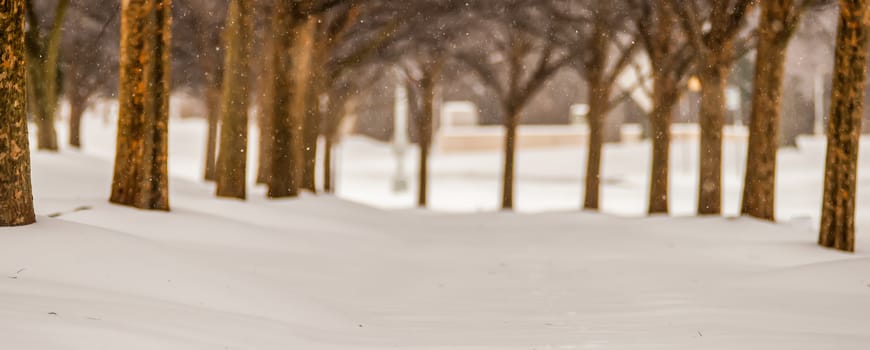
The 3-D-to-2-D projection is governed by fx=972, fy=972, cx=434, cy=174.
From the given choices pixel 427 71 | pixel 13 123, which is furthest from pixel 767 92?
pixel 427 71

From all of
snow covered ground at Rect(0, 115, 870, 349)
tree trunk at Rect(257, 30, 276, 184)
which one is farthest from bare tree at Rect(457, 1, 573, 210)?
snow covered ground at Rect(0, 115, 870, 349)

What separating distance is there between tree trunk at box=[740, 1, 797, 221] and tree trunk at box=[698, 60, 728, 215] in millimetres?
1365

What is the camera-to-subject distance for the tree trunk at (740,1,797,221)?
1465cm

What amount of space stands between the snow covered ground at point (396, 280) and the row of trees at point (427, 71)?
746 mm

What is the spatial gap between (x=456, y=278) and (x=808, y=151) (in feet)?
111

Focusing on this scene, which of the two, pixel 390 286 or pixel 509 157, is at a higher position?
pixel 509 157

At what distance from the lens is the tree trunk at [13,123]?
834cm

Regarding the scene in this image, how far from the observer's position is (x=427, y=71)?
24.9m

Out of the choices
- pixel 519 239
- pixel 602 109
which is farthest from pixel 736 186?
pixel 519 239

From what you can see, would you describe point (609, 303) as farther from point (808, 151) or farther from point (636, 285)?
point (808, 151)

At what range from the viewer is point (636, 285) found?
400 inches

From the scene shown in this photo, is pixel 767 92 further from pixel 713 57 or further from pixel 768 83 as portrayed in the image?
pixel 713 57

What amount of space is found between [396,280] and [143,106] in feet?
12.3

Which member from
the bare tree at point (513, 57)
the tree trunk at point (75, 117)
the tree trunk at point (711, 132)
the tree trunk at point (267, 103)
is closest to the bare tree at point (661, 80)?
the tree trunk at point (711, 132)
